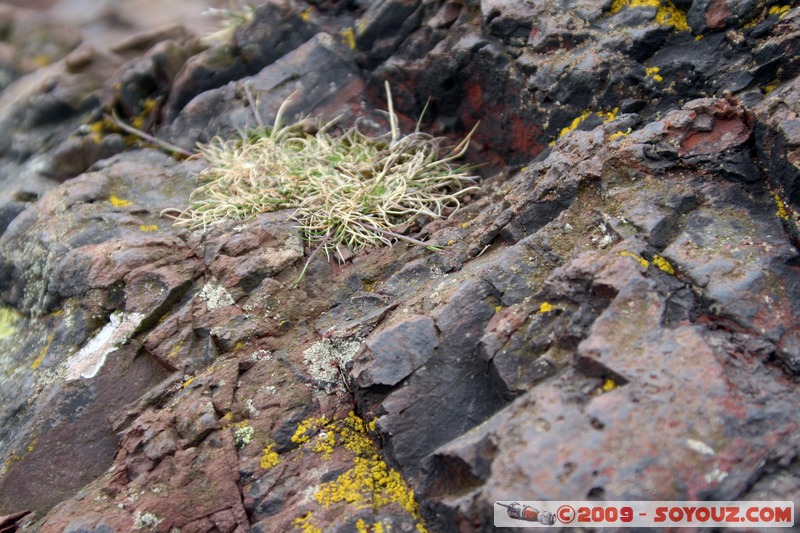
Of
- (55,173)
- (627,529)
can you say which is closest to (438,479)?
(627,529)

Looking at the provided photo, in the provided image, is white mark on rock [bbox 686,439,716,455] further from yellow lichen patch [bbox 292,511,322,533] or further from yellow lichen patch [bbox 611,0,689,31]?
yellow lichen patch [bbox 611,0,689,31]

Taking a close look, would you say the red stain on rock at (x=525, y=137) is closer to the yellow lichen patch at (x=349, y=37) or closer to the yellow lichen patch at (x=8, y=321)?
the yellow lichen patch at (x=349, y=37)

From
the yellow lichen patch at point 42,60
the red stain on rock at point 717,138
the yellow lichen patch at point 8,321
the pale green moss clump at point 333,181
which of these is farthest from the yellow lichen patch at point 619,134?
the yellow lichen patch at point 42,60

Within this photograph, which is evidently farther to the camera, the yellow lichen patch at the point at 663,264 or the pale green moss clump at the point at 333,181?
the pale green moss clump at the point at 333,181

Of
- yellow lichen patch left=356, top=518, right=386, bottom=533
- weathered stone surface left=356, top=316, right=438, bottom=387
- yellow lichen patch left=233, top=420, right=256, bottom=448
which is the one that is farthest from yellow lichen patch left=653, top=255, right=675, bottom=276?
yellow lichen patch left=233, top=420, right=256, bottom=448

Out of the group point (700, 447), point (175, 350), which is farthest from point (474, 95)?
point (700, 447)

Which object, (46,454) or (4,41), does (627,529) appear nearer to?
(46,454)

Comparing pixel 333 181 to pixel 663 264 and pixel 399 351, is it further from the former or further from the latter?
pixel 663 264
